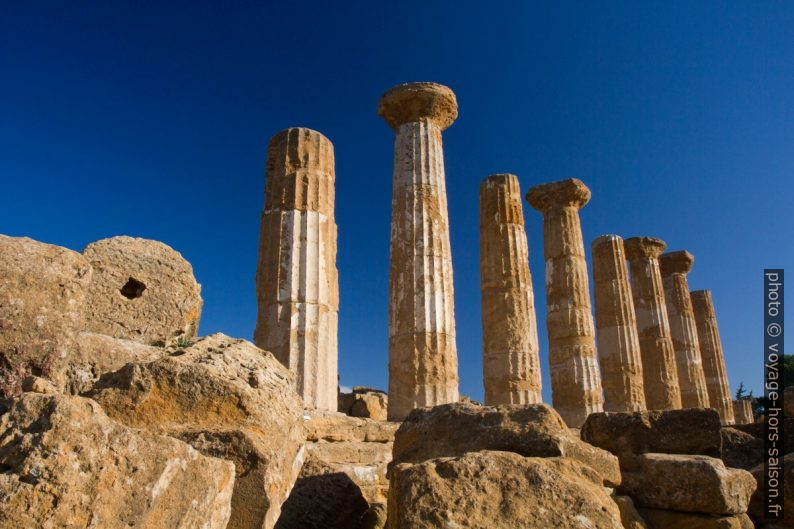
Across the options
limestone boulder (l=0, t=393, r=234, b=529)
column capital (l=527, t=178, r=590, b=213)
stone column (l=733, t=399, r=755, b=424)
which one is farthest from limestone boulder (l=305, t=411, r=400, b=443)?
stone column (l=733, t=399, r=755, b=424)

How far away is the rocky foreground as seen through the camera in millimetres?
2783

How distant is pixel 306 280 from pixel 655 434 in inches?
241

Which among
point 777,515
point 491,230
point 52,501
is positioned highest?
point 491,230

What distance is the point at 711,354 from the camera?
2673 cm

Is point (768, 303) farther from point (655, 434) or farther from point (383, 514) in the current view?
point (383, 514)

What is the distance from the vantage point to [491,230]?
16031mm

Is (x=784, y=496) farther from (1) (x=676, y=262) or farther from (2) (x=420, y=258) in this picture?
(1) (x=676, y=262)

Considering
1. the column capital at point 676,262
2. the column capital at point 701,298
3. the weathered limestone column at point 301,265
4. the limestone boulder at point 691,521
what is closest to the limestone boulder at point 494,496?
the limestone boulder at point 691,521

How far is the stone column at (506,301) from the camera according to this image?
14.4 m

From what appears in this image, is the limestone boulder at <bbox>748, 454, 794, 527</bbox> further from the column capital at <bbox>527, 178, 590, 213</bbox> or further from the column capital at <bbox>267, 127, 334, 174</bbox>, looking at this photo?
the column capital at <bbox>527, 178, 590, 213</bbox>

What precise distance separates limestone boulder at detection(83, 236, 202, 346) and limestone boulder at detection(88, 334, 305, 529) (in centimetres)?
212

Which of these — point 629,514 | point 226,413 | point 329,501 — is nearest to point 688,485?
point 629,514

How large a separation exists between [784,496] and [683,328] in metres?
19.7

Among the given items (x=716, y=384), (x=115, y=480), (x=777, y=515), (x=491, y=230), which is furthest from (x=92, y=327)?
(x=716, y=384)
